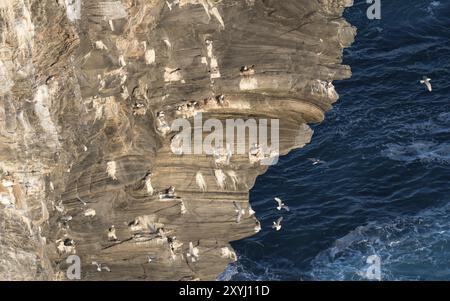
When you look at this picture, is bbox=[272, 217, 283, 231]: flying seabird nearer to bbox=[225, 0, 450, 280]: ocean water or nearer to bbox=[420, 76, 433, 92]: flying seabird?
bbox=[225, 0, 450, 280]: ocean water

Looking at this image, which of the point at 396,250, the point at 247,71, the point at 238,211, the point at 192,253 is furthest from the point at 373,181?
the point at 192,253

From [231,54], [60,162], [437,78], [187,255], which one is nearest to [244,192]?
[187,255]

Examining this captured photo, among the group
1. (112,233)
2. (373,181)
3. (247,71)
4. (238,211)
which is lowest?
(112,233)

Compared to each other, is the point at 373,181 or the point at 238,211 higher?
the point at 373,181

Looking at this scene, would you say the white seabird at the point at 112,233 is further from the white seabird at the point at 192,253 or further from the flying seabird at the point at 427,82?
the flying seabird at the point at 427,82

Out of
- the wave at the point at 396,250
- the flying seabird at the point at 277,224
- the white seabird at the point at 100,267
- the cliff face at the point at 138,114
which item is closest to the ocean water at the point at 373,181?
the wave at the point at 396,250

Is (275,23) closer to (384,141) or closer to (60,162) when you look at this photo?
(384,141)

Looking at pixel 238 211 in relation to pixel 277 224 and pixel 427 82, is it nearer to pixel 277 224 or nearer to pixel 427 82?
pixel 277 224

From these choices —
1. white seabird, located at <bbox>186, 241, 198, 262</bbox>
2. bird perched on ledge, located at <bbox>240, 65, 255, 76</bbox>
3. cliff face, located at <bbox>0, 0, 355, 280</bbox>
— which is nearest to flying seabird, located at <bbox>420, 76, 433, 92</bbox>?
cliff face, located at <bbox>0, 0, 355, 280</bbox>
